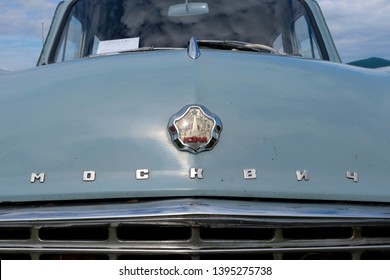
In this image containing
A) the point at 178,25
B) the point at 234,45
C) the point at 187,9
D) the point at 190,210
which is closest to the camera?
the point at 190,210

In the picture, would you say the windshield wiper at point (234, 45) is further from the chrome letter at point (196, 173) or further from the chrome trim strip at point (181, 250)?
the chrome trim strip at point (181, 250)

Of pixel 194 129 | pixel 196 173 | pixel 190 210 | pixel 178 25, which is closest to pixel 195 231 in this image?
pixel 190 210

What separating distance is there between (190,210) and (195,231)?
8 cm

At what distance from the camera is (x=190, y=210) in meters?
2.18

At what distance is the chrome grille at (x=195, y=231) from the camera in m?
2.20

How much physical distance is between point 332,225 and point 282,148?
0.32 meters

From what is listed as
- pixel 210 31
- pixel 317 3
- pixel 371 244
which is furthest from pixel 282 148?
pixel 317 3

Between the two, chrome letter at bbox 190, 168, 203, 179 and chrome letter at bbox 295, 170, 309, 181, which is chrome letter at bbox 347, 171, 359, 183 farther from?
chrome letter at bbox 190, 168, 203, 179

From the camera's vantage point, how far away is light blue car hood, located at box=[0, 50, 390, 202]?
7.54ft

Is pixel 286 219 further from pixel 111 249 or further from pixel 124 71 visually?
pixel 124 71

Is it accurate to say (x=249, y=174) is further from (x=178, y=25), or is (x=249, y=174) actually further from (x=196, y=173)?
(x=178, y=25)

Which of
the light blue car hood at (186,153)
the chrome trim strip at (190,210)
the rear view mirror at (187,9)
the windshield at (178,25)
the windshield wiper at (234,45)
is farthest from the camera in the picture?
the rear view mirror at (187,9)

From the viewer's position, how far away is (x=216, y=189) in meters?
2.25

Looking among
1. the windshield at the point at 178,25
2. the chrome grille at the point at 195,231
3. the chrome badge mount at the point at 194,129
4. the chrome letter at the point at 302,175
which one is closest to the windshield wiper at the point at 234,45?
the windshield at the point at 178,25
